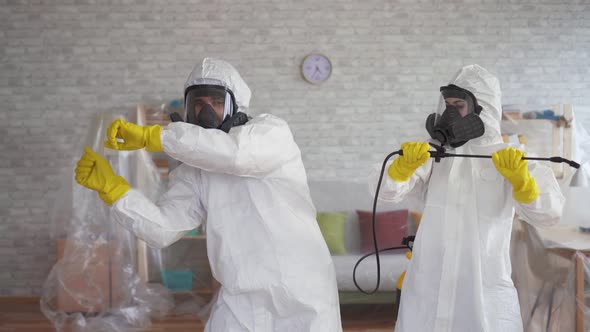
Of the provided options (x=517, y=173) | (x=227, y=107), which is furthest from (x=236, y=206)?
(x=517, y=173)

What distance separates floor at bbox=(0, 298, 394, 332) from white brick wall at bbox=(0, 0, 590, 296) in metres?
0.50

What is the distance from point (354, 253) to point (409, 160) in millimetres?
2506

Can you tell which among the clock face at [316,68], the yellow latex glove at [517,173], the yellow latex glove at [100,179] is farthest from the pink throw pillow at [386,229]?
the yellow latex glove at [100,179]

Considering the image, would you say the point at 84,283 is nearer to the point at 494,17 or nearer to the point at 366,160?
the point at 366,160

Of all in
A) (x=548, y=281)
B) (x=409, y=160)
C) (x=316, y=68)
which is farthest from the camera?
(x=316, y=68)

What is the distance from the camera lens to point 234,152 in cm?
189

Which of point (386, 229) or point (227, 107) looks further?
point (386, 229)

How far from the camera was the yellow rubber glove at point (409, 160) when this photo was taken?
1997mm

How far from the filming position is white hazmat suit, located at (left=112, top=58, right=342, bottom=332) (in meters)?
1.92

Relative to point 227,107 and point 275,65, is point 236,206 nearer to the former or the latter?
point 227,107

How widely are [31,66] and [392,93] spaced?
283 cm

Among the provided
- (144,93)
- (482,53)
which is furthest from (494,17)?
(144,93)

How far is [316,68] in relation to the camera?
4.80 metres

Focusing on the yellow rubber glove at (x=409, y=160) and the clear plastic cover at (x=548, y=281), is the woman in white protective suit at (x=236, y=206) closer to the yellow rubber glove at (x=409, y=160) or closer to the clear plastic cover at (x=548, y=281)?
the yellow rubber glove at (x=409, y=160)
